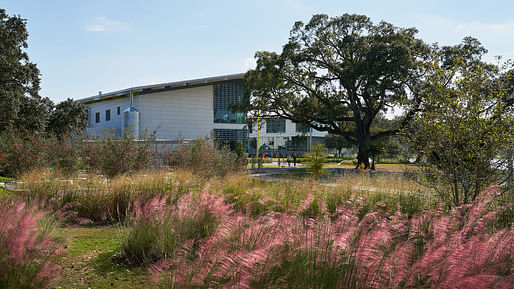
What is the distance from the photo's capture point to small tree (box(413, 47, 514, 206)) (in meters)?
7.93

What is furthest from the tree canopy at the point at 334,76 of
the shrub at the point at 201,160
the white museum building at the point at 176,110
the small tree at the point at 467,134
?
the small tree at the point at 467,134

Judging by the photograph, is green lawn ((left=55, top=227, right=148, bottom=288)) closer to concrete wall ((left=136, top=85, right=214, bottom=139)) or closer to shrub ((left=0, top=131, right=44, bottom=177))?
shrub ((left=0, top=131, right=44, bottom=177))

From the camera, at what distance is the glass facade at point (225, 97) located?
45.6m

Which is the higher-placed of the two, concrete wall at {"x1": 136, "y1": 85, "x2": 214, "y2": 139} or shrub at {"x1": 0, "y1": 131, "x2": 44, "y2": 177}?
concrete wall at {"x1": 136, "y1": 85, "x2": 214, "y2": 139}

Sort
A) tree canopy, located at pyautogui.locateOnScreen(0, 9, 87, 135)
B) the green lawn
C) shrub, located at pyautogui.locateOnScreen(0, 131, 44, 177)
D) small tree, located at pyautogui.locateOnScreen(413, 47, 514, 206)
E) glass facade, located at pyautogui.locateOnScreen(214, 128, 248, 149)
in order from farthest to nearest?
glass facade, located at pyautogui.locateOnScreen(214, 128, 248, 149) < tree canopy, located at pyautogui.locateOnScreen(0, 9, 87, 135) < shrub, located at pyautogui.locateOnScreen(0, 131, 44, 177) < small tree, located at pyautogui.locateOnScreen(413, 47, 514, 206) < the green lawn

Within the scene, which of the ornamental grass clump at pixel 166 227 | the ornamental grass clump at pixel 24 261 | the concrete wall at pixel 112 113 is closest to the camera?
the ornamental grass clump at pixel 24 261

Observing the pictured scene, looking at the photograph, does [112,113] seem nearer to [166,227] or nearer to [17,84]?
[17,84]

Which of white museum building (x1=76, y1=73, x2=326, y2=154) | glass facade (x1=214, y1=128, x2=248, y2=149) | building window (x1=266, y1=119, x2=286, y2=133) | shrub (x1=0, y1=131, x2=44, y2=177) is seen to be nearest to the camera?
shrub (x1=0, y1=131, x2=44, y2=177)

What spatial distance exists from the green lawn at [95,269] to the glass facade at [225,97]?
38971 mm

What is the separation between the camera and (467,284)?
253cm

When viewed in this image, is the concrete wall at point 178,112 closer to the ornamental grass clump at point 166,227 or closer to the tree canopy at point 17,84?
the tree canopy at point 17,84

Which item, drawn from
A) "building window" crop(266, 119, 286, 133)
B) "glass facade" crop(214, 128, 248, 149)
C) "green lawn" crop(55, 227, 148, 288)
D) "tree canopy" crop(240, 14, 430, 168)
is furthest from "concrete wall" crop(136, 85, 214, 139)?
"green lawn" crop(55, 227, 148, 288)

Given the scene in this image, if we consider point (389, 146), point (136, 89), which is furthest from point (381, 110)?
point (136, 89)

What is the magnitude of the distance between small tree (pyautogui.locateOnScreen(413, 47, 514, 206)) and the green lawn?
6216 millimetres
